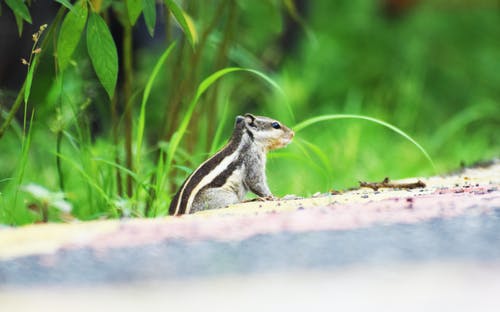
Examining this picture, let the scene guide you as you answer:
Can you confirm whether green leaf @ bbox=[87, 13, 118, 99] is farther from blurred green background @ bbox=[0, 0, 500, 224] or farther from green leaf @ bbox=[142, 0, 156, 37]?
blurred green background @ bbox=[0, 0, 500, 224]

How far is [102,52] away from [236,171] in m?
0.82

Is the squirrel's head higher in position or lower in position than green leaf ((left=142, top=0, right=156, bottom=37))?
lower

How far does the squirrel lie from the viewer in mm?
3221

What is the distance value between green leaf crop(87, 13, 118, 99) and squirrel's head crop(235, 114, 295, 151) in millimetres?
840

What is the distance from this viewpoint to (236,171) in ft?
11.2

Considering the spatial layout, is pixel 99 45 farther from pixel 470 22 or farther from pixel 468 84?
pixel 470 22

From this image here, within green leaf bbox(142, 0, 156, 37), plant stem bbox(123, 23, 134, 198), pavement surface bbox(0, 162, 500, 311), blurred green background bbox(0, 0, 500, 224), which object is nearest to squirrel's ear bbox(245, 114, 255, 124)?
plant stem bbox(123, 23, 134, 198)

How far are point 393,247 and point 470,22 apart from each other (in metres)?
8.49

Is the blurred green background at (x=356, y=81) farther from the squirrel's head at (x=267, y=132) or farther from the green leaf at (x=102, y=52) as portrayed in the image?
the green leaf at (x=102, y=52)

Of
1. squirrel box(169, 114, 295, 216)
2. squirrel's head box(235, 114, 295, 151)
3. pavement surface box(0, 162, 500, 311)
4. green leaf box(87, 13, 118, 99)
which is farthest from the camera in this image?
squirrel's head box(235, 114, 295, 151)

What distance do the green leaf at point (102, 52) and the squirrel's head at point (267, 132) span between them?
0.84m

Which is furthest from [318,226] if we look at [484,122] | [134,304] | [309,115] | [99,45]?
[484,122]

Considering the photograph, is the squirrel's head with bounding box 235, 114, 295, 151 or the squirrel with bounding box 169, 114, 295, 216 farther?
the squirrel's head with bounding box 235, 114, 295, 151

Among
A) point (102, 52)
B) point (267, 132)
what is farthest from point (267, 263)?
point (267, 132)
